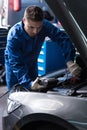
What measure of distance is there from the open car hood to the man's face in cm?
111

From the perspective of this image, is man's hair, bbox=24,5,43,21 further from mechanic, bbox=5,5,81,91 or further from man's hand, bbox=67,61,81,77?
man's hand, bbox=67,61,81,77

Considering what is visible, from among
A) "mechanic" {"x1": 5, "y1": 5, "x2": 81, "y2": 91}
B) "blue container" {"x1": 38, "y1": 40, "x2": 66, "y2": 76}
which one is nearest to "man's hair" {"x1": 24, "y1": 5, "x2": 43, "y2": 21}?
"mechanic" {"x1": 5, "y1": 5, "x2": 81, "y2": 91}

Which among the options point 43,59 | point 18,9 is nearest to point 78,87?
point 43,59

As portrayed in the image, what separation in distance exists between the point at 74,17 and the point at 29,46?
1506 mm

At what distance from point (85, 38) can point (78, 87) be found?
24.1 inches

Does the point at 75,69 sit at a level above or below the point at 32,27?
below

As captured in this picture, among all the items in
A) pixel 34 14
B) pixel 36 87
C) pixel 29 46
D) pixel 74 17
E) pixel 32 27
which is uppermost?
pixel 74 17

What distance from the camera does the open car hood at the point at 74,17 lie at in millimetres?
2002

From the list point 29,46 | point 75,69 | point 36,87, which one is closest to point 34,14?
point 29,46

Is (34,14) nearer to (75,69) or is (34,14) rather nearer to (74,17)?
(75,69)

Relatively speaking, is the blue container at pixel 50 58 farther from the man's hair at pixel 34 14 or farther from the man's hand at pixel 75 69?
the man's hand at pixel 75 69

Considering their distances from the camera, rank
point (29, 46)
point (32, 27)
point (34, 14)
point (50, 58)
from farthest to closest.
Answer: point (50, 58) < point (29, 46) < point (32, 27) < point (34, 14)

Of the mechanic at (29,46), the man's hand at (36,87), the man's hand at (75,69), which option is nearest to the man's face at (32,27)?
the mechanic at (29,46)

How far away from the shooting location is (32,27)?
3283mm
